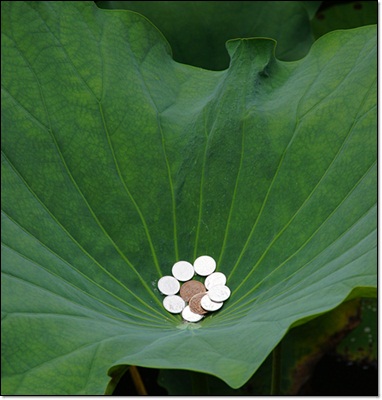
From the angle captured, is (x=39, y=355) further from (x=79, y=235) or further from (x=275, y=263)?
(x=275, y=263)

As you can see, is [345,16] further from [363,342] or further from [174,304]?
[174,304]

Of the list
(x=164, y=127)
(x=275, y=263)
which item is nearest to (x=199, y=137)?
(x=164, y=127)

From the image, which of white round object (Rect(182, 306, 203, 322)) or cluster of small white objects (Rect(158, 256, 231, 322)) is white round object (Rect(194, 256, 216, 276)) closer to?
cluster of small white objects (Rect(158, 256, 231, 322))

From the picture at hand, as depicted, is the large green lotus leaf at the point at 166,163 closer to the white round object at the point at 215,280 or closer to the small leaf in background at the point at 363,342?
the white round object at the point at 215,280

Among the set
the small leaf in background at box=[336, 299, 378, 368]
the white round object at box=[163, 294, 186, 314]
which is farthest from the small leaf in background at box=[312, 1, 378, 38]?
the white round object at box=[163, 294, 186, 314]

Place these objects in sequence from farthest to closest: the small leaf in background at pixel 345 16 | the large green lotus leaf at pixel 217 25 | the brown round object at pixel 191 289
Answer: the small leaf in background at pixel 345 16 → the large green lotus leaf at pixel 217 25 → the brown round object at pixel 191 289

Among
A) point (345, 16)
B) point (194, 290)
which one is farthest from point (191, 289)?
point (345, 16)

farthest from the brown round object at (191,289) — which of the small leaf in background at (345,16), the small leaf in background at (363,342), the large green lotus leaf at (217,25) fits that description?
the small leaf in background at (345,16)
